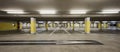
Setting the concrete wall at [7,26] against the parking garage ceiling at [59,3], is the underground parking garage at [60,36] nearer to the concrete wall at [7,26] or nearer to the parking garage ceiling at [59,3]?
the parking garage ceiling at [59,3]

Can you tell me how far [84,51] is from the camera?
7746mm

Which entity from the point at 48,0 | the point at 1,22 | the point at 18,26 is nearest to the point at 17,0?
the point at 48,0

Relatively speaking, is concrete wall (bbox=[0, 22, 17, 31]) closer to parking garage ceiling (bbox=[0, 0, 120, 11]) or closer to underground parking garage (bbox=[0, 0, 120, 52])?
underground parking garage (bbox=[0, 0, 120, 52])

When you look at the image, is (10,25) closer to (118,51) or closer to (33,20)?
(33,20)

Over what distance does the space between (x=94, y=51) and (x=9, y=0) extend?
5.67 metres

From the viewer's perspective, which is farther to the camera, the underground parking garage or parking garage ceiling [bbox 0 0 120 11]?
the underground parking garage

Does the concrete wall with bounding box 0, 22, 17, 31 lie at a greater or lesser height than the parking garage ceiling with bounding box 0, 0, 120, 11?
lesser

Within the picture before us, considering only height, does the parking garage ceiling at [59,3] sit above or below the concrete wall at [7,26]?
above

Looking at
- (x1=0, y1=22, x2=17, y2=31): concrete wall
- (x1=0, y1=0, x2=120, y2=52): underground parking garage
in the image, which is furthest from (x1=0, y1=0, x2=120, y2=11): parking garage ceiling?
(x1=0, y1=22, x2=17, y2=31): concrete wall

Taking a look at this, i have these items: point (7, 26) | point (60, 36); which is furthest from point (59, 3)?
point (7, 26)

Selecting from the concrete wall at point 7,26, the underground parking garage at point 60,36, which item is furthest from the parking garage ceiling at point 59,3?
the concrete wall at point 7,26

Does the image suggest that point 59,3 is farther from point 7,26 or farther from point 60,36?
point 7,26

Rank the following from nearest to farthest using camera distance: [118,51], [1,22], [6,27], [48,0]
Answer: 1. [48,0]
2. [118,51]
3. [1,22]
4. [6,27]

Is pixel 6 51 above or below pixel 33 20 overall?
below
